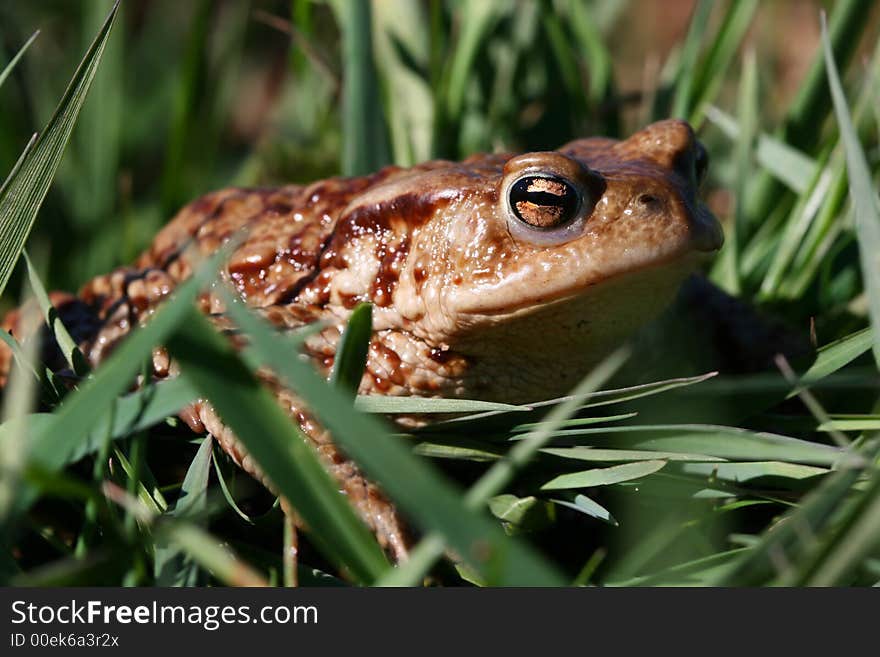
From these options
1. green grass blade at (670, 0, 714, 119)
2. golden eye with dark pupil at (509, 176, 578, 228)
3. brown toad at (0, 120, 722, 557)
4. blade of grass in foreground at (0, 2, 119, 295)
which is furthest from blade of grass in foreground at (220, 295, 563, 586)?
green grass blade at (670, 0, 714, 119)

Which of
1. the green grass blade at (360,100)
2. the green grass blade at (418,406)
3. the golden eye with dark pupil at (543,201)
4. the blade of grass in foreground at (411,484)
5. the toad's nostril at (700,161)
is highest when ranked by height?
the green grass blade at (360,100)

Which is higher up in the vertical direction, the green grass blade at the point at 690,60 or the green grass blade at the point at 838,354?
the green grass blade at the point at 690,60

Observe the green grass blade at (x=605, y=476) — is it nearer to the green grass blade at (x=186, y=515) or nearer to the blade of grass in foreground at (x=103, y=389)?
the green grass blade at (x=186, y=515)

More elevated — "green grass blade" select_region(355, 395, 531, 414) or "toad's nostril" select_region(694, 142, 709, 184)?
"toad's nostril" select_region(694, 142, 709, 184)

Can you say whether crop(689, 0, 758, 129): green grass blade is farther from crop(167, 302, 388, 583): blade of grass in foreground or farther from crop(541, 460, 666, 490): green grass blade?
crop(167, 302, 388, 583): blade of grass in foreground

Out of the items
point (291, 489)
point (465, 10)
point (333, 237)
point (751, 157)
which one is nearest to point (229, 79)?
point (465, 10)

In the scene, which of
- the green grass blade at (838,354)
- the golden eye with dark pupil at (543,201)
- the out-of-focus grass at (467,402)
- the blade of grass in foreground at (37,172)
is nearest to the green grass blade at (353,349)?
the out-of-focus grass at (467,402)
